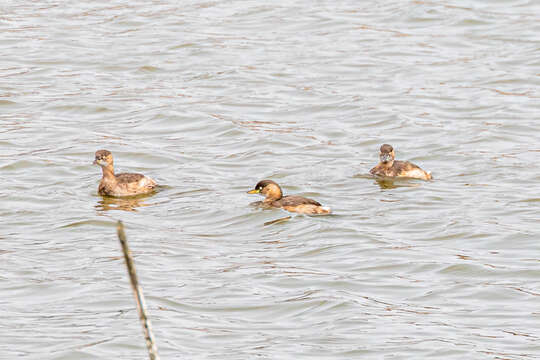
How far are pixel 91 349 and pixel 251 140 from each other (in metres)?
8.40

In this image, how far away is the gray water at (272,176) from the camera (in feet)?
29.1

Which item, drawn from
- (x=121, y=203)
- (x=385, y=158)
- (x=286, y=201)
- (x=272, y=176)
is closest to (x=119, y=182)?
(x=121, y=203)

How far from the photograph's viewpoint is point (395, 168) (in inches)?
558

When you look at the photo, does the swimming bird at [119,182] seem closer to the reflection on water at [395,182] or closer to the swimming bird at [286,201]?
the swimming bird at [286,201]

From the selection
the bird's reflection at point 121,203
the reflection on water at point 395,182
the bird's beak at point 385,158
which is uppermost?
the bird's beak at point 385,158

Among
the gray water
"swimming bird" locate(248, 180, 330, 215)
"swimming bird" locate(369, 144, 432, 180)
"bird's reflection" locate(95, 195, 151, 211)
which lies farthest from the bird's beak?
"bird's reflection" locate(95, 195, 151, 211)

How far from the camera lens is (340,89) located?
749 inches

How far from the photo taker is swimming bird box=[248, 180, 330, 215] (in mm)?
12516

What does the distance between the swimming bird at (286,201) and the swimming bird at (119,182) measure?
1313 millimetres

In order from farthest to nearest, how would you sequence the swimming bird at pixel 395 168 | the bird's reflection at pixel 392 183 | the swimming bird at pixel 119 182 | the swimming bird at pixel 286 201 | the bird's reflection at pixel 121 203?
the swimming bird at pixel 395 168
the bird's reflection at pixel 392 183
the swimming bird at pixel 119 182
the bird's reflection at pixel 121 203
the swimming bird at pixel 286 201

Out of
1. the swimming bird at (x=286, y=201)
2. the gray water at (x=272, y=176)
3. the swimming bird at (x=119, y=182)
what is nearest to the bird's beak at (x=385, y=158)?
the gray water at (x=272, y=176)

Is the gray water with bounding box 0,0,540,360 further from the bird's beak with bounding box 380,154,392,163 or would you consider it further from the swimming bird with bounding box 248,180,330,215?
the bird's beak with bounding box 380,154,392,163

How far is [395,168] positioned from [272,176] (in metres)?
1.50

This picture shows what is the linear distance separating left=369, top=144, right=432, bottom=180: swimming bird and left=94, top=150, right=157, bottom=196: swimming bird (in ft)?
8.81
